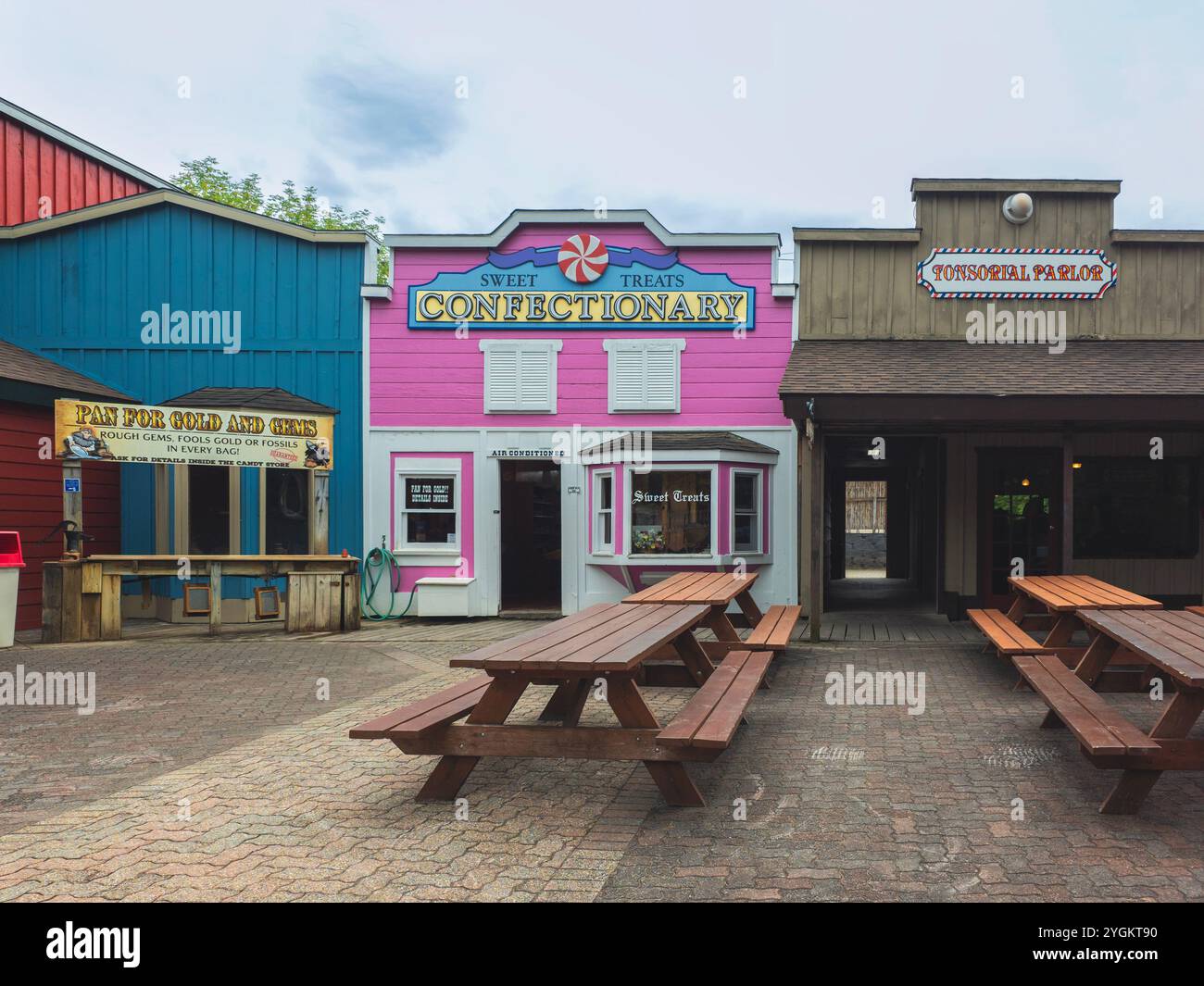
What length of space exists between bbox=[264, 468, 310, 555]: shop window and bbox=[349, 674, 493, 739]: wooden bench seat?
7.92m

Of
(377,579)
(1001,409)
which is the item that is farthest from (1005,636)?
(377,579)

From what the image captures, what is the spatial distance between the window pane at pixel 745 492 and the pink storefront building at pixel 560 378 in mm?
97

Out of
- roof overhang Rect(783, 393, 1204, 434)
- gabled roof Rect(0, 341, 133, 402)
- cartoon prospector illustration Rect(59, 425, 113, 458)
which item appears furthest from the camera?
gabled roof Rect(0, 341, 133, 402)

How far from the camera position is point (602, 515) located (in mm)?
12031

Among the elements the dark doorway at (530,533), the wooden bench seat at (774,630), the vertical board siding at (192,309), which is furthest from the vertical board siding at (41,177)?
the wooden bench seat at (774,630)

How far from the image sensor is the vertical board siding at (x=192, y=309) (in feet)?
40.6

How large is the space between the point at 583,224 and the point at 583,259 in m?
0.51

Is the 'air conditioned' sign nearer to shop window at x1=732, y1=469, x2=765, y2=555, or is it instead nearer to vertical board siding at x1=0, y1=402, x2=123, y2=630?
shop window at x1=732, y1=469, x2=765, y2=555

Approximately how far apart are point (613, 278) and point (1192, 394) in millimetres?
6893

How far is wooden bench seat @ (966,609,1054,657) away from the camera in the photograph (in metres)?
6.84

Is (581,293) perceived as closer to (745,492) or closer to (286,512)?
(745,492)

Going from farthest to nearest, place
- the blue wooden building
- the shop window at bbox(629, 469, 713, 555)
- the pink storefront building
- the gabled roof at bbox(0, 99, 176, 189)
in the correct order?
the gabled roof at bbox(0, 99, 176, 189)
the blue wooden building
the pink storefront building
the shop window at bbox(629, 469, 713, 555)

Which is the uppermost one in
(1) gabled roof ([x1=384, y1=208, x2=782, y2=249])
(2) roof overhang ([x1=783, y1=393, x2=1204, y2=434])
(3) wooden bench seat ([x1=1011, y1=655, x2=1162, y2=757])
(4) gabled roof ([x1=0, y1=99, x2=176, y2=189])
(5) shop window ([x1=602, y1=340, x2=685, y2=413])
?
(4) gabled roof ([x1=0, y1=99, x2=176, y2=189])

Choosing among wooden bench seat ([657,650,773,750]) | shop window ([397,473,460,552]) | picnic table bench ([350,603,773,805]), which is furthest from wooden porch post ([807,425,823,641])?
picnic table bench ([350,603,773,805])
